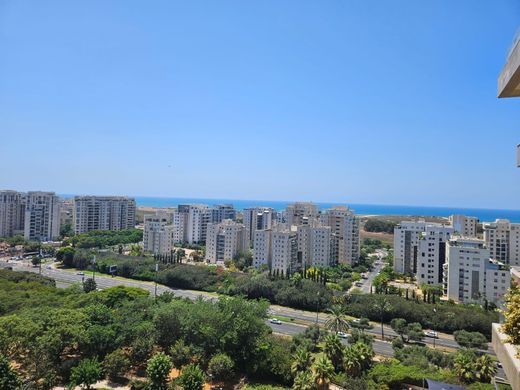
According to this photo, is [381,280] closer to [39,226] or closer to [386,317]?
[386,317]


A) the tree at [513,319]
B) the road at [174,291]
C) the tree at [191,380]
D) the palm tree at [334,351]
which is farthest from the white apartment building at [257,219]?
the tree at [513,319]

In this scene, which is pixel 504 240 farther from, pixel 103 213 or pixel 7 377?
pixel 103 213

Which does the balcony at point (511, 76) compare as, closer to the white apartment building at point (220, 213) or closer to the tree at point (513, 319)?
the tree at point (513, 319)

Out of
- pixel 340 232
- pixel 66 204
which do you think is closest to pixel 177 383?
pixel 340 232

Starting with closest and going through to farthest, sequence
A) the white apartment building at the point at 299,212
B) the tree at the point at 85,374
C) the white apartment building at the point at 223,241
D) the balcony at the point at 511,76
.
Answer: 1. the balcony at the point at 511,76
2. the tree at the point at 85,374
3. the white apartment building at the point at 223,241
4. the white apartment building at the point at 299,212

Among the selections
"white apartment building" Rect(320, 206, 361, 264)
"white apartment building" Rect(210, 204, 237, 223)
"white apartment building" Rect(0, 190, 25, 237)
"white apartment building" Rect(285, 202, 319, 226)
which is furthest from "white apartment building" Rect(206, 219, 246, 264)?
"white apartment building" Rect(0, 190, 25, 237)

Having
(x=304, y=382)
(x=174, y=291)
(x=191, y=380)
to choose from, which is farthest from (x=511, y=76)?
(x=174, y=291)
